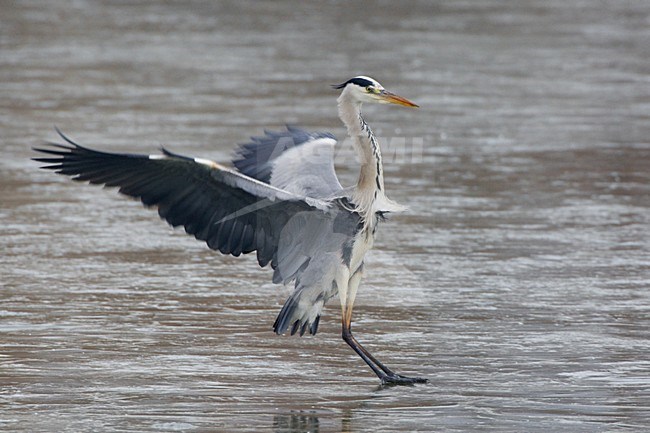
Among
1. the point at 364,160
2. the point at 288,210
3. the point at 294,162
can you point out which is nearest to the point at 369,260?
the point at 294,162

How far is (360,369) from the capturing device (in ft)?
24.6

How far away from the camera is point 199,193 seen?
7.28 meters

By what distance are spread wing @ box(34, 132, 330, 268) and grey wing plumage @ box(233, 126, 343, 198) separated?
0.55m

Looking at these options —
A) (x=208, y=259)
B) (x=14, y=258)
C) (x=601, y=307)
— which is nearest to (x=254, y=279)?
(x=208, y=259)

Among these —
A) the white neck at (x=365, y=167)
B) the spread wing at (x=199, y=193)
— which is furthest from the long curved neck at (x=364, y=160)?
the spread wing at (x=199, y=193)

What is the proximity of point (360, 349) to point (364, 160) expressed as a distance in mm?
1084

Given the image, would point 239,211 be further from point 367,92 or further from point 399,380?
point 399,380

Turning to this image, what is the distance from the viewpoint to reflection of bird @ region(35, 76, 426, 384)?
716 cm

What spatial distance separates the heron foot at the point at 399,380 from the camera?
7082 mm

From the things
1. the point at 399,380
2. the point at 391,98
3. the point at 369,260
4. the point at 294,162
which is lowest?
the point at 399,380

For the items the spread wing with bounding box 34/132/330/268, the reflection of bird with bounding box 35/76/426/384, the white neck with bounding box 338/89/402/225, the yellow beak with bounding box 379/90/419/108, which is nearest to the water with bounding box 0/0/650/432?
the reflection of bird with bounding box 35/76/426/384

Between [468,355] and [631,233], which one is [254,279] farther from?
[631,233]

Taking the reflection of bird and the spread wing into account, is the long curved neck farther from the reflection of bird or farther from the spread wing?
the spread wing

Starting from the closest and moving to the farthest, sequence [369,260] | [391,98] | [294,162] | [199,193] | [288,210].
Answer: [199,193] → [288,210] → [391,98] → [294,162] → [369,260]
